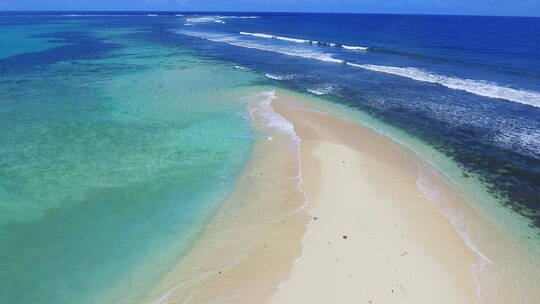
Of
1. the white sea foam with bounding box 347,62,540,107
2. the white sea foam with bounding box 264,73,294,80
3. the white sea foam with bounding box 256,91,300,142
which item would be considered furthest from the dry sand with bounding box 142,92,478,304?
the white sea foam with bounding box 264,73,294,80

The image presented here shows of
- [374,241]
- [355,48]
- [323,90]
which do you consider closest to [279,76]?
[323,90]

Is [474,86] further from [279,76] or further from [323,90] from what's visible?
[279,76]

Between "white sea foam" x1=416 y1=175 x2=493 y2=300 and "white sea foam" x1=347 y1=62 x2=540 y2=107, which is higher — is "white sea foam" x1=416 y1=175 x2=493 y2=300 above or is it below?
below

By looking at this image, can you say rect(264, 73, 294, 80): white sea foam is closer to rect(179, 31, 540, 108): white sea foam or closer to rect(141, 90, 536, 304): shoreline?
rect(179, 31, 540, 108): white sea foam

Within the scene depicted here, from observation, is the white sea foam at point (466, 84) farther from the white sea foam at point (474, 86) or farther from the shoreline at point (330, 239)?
the shoreline at point (330, 239)

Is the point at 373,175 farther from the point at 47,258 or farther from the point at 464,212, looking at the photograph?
the point at 47,258

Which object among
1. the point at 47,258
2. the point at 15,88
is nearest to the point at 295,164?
the point at 47,258

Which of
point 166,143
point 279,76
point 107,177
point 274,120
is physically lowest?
point 107,177
